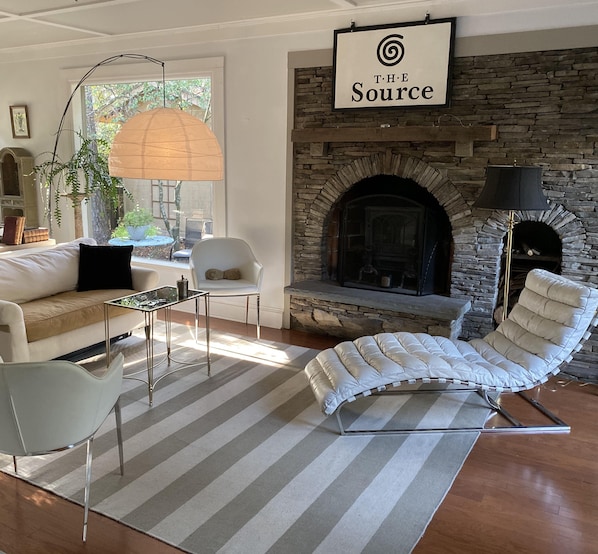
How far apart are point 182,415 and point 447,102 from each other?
9.57ft

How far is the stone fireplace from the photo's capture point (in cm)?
394

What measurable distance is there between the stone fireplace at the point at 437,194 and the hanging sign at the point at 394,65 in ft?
0.33

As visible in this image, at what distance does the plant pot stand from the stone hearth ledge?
6.68 ft

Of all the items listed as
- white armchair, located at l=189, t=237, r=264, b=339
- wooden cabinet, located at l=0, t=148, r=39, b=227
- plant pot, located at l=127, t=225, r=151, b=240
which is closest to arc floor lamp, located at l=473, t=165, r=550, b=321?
white armchair, located at l=189, t=237, r=264, b=339

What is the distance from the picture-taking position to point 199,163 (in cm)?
338

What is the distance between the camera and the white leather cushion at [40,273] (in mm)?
4168

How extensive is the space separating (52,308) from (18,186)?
11.5ft

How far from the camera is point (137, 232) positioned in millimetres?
6238

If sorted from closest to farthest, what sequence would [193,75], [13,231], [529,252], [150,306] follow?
[150,306]
[529,252]
[193,75]
[13,231]

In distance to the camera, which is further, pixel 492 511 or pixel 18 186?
pixel 18 186

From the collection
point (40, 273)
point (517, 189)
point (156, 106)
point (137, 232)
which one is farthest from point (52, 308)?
point (517, 189)

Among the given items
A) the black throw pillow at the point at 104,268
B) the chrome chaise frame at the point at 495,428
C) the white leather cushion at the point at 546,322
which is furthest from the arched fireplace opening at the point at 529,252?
the black throw pillow at the point at 104,268

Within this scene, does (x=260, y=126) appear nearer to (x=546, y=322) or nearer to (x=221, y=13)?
(x=221, y=13)

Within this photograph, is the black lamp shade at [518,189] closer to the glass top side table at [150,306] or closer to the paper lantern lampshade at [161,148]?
the paper lantern lampshade at [161,148]
